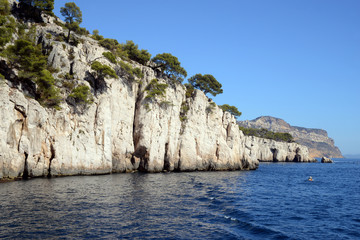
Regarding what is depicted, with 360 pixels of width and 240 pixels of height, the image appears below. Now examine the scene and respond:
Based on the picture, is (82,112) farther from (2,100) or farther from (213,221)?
(213,221)

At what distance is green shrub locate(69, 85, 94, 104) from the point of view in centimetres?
4742

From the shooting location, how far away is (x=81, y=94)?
156 feet

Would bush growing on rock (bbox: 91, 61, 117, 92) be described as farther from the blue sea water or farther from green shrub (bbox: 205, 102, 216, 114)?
green shrub (bbox: 205, 102, 216, 114)

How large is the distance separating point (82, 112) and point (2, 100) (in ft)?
49.2

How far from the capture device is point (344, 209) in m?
28.2

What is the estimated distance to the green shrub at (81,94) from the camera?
4742 centimetres

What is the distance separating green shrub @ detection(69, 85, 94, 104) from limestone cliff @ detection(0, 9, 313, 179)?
1.55 metres

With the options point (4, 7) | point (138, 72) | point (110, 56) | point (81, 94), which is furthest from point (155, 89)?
point (4, 7)

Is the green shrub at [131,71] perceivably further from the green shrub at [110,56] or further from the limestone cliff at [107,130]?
the green shrub at [110,56]

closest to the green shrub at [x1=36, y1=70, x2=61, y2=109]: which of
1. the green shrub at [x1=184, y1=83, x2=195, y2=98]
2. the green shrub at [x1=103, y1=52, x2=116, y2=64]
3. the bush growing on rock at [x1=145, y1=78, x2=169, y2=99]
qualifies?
the green shrub at [x1=103, y1=52, x2=116, y2=64]

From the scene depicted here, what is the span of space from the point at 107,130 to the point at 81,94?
9.09m

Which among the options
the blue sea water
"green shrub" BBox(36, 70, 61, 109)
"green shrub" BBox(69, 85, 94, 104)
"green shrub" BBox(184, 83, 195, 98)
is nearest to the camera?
the blue sea water

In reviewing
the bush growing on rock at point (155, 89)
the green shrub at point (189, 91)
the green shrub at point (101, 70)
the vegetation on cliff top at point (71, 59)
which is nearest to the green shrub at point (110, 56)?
the vegetation on cliff top at point (71, 59)

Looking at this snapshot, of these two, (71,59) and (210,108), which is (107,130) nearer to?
(71,59)
